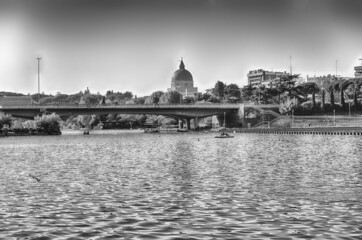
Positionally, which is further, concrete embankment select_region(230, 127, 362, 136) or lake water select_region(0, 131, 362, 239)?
concrete embankment select_region(230, 127, 362, 136)

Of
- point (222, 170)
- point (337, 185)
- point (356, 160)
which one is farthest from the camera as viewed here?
point (356, 160)

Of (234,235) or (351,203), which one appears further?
(351,203)

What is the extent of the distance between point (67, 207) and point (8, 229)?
651cm

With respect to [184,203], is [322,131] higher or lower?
higher

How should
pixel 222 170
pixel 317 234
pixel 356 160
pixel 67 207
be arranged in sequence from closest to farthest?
1. pixel 317 234
2. pixel 67 207
3. pixel 222 170
4. pixel 356 160

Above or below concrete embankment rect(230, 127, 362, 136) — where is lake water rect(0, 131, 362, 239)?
below

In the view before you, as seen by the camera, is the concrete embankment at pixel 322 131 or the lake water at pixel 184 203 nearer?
the lake water at pixel 184 203

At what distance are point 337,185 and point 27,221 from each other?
2384 cm

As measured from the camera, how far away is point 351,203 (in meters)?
35.6

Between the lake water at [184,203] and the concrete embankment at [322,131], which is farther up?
the concrete embankment at [322,131]

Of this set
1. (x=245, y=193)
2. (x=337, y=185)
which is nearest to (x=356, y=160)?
(x=337, y=185)

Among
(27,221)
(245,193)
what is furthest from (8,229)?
(245,193)

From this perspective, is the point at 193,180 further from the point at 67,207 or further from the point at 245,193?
the point at 67,207

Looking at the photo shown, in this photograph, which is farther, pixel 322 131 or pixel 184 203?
pixel 322 131
